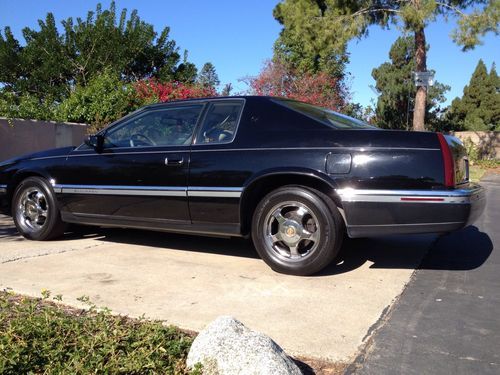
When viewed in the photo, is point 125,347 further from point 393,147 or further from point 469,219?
point 469,219

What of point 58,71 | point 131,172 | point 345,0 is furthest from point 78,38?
point 131,172

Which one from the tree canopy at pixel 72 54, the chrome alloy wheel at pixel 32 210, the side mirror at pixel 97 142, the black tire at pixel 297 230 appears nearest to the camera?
the black tire at pixel 297 230

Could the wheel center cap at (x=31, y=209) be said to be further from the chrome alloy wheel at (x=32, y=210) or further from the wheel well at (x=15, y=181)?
the wheel well at (x=15, y=181)

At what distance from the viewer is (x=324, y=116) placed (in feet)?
16.2

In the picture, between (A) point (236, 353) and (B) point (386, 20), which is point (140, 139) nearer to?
(A) point (236, 353)

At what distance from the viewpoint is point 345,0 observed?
17141mm

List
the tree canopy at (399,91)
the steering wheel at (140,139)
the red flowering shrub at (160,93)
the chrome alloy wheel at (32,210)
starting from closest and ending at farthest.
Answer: the steering wheel at (140,139)
the chrome alloy wheel at (32,210)
the red flowering shrub at (160,93)
the tree canopy at (399,91)

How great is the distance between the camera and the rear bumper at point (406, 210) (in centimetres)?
404

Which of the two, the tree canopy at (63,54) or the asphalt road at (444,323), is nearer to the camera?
the asphalt road at (444,323)

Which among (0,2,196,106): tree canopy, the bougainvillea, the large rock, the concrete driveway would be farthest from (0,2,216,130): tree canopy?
the large rock

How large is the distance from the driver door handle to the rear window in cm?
108

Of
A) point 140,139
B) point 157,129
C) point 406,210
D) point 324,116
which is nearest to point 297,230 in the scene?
point 406,210

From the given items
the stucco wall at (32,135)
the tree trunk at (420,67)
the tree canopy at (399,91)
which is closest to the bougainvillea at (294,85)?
the tree canopy at (399,91)

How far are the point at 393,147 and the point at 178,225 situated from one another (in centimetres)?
219
